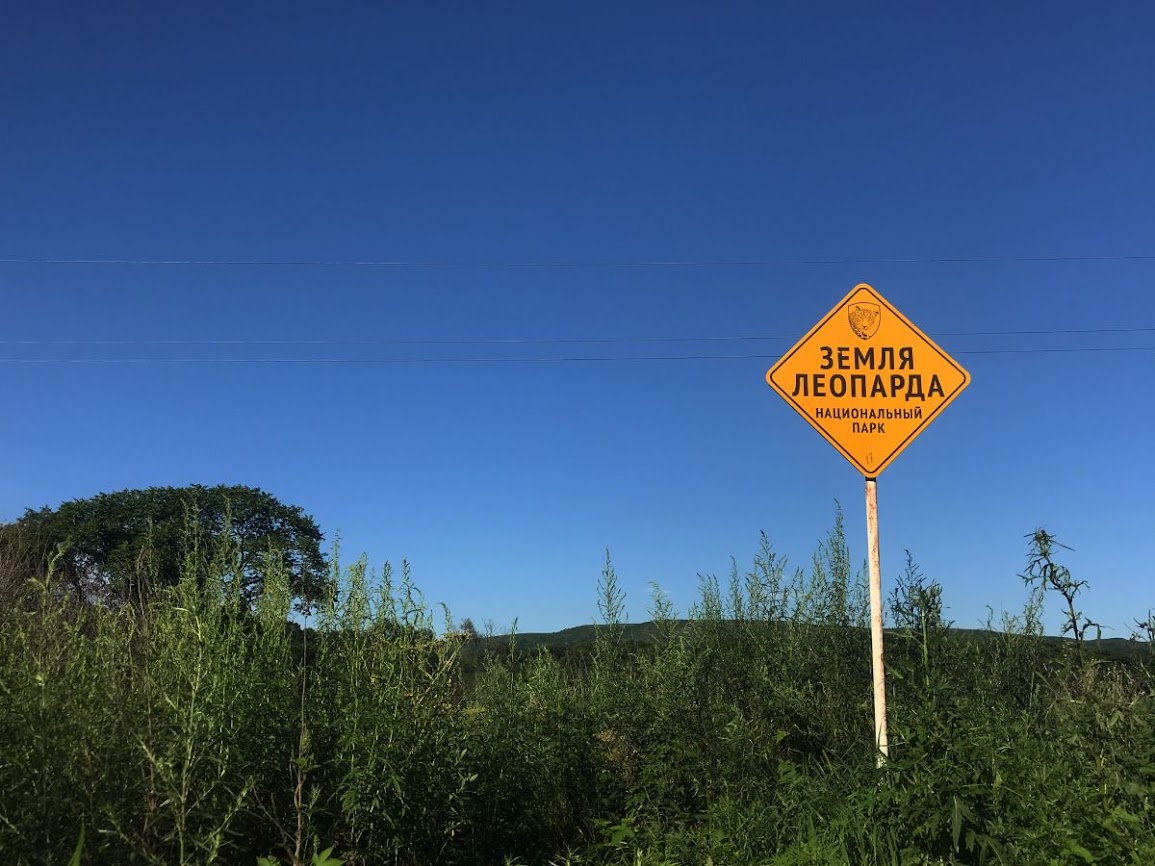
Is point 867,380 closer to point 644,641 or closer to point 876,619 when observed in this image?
point 876,619

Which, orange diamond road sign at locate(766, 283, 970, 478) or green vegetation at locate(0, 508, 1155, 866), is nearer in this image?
green vegetation at locate(0, 508, 1155, 866)

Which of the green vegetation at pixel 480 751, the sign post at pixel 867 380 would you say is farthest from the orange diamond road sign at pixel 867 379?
the green vegetation at pixel 480 751

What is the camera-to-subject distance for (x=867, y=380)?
5230 mm

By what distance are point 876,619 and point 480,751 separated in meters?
2.47

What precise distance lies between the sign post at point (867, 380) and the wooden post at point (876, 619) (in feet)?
0.15

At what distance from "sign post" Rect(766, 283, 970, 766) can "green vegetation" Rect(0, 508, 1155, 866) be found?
105cm

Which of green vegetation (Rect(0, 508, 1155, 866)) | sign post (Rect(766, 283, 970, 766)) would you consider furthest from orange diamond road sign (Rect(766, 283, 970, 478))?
green vegetation (Rect(0, 508, 1155, 866))

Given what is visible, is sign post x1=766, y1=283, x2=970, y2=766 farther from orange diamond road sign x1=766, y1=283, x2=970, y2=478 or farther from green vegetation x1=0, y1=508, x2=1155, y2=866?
green vegetation x1=0, y1=508, x2=1155, y2=866

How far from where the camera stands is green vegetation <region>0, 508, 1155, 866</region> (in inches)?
118

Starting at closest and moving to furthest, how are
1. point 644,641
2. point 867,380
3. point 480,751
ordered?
point 480,751, point 867,380, point 644,641

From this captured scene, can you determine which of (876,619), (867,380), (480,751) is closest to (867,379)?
(867,380)

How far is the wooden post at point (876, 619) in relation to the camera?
446 cm

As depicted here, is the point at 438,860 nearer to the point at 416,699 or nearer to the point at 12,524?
the point at 416,699

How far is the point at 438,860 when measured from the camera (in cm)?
382
